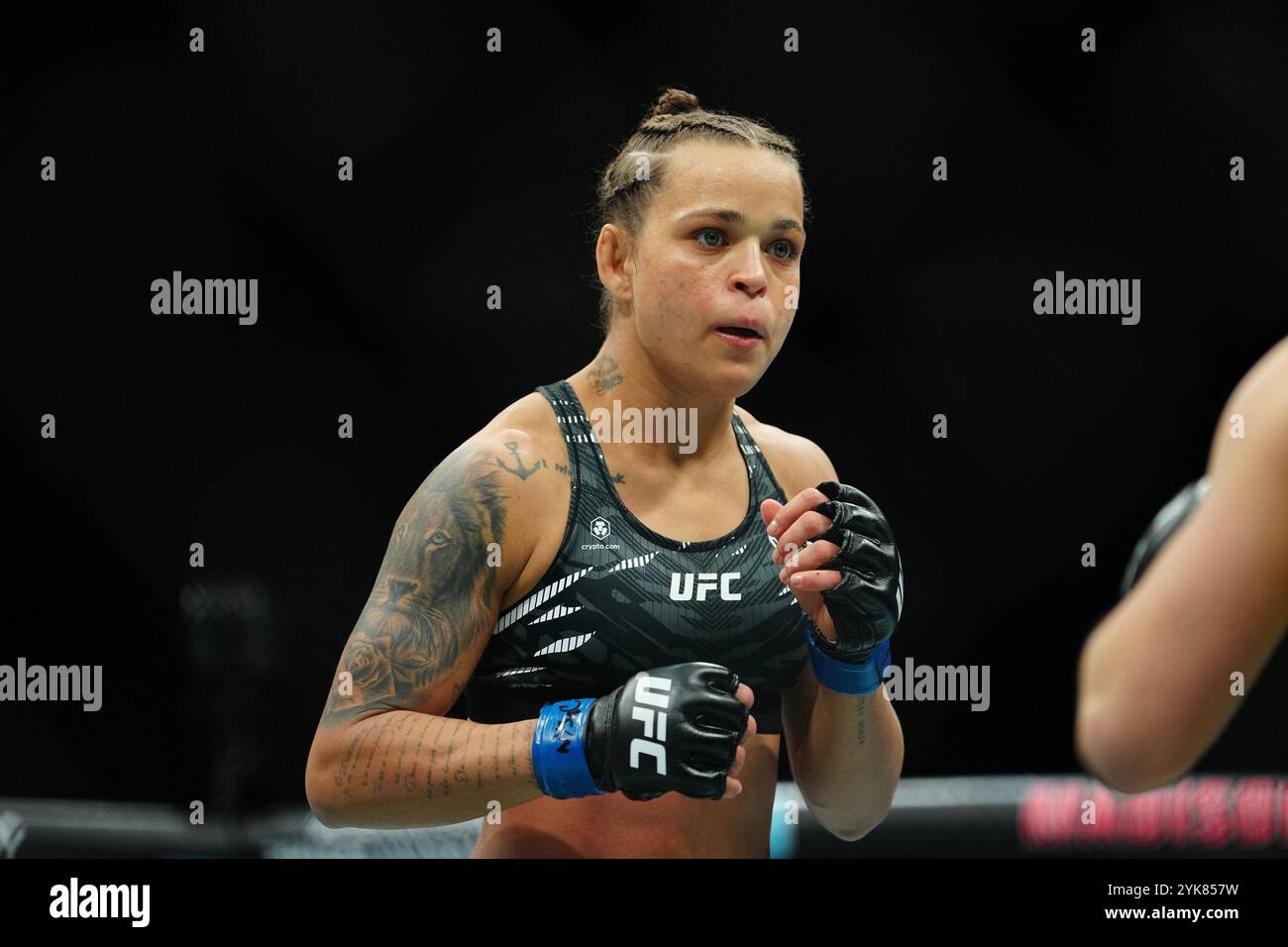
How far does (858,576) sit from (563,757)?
49 cm

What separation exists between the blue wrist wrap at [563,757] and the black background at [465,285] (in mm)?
1168

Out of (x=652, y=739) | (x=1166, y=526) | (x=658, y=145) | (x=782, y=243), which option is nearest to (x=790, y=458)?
(x=782, y=243)

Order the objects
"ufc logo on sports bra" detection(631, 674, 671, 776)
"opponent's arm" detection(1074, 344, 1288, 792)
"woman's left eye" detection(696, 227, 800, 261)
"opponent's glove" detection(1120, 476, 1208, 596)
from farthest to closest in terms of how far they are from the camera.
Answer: "woman's left eye" detection(696, 227, 800, 261), "ufc logo on sports bra" detection(631, 674, 671, 776), "opponent's glove" detection(1120, 476, 1208, 596), "opponent's arm" detection(1074, 344, 1288, 792)

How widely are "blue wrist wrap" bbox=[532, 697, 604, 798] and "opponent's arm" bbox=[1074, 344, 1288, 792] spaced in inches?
41.8

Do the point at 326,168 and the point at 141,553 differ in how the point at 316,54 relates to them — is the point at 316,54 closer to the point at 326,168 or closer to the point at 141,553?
the point at 326,168

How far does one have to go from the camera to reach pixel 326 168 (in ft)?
10.5

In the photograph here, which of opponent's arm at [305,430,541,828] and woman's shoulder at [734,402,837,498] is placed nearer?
opponent's arm at [305,430,541,828]

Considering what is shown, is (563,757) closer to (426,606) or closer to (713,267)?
(426,606)

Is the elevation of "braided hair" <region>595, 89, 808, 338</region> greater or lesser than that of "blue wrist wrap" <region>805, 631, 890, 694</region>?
greater

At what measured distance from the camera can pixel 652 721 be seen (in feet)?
6.57

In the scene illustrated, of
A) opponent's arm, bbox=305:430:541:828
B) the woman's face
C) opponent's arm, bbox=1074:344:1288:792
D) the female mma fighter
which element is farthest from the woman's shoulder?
opponent's arm, bbox=1074:344:1288:792

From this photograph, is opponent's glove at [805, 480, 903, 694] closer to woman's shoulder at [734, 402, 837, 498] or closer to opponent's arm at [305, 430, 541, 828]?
woman's shoulder at [734, 402, 837, 498]

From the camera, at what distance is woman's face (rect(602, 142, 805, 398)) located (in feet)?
7.70

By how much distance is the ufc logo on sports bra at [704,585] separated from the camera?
2.25 metres
